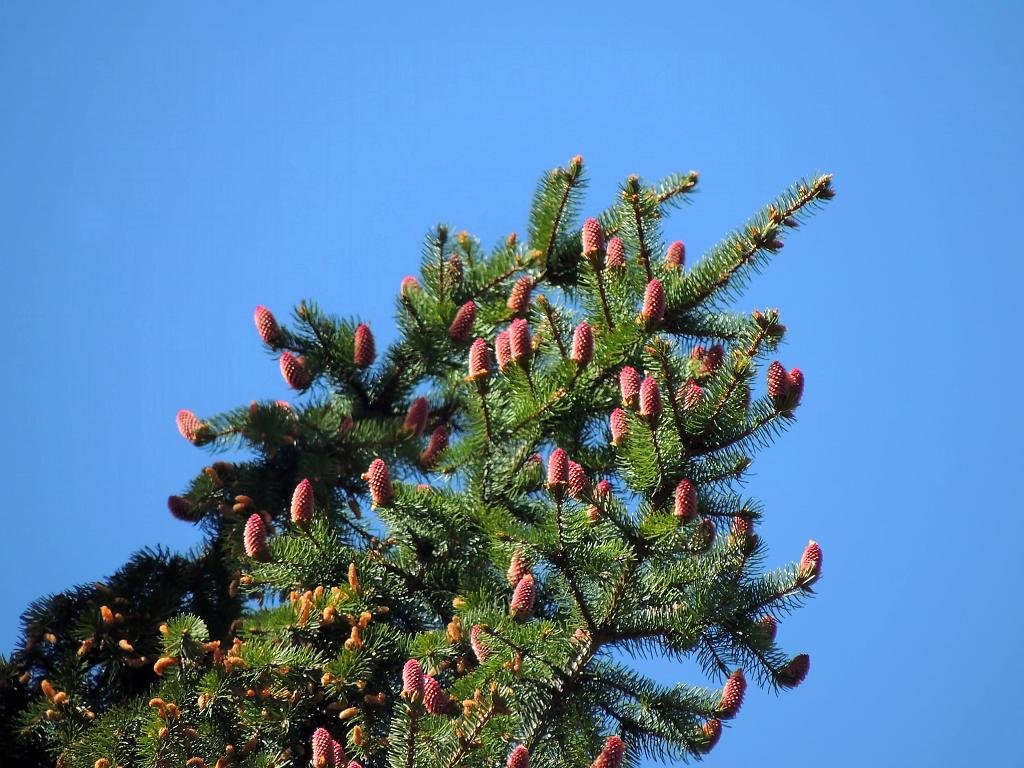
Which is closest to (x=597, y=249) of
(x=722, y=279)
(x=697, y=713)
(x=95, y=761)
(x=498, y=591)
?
(x=722, y=279)

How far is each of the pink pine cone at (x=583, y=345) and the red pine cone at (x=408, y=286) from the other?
146 cm

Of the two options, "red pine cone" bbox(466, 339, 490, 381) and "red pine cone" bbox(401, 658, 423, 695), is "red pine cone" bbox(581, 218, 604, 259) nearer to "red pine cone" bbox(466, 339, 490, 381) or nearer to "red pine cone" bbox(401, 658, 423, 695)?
"red pine cone" bbox(466, 339, 490, 381)

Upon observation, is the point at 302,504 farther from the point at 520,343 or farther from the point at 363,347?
the point at 363,347

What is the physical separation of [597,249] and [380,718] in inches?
87.4

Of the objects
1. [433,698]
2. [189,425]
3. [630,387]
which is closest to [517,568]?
[433,698]

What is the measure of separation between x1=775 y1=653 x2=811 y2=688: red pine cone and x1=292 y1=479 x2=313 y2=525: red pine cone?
209cm

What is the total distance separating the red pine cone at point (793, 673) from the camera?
17.7 feet

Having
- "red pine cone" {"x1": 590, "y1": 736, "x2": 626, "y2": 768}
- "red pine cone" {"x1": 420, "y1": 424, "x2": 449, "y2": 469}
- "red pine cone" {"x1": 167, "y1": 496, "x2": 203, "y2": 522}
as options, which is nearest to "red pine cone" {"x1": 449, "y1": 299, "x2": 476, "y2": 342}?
"red pine cone" {"x1": 420, "y1": 424, "x2": 449, "y2": 469}

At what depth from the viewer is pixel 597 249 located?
19.2ft

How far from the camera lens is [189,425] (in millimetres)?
6660

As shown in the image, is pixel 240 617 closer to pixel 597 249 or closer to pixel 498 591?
pixel 498 591

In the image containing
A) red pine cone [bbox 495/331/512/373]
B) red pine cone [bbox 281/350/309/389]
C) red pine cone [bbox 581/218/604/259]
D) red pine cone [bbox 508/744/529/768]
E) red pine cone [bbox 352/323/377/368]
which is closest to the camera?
red pine cone [bbox 508/744/529/768]

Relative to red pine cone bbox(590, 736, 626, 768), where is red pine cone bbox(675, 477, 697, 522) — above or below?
above

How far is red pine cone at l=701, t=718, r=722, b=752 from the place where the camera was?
209 inches
